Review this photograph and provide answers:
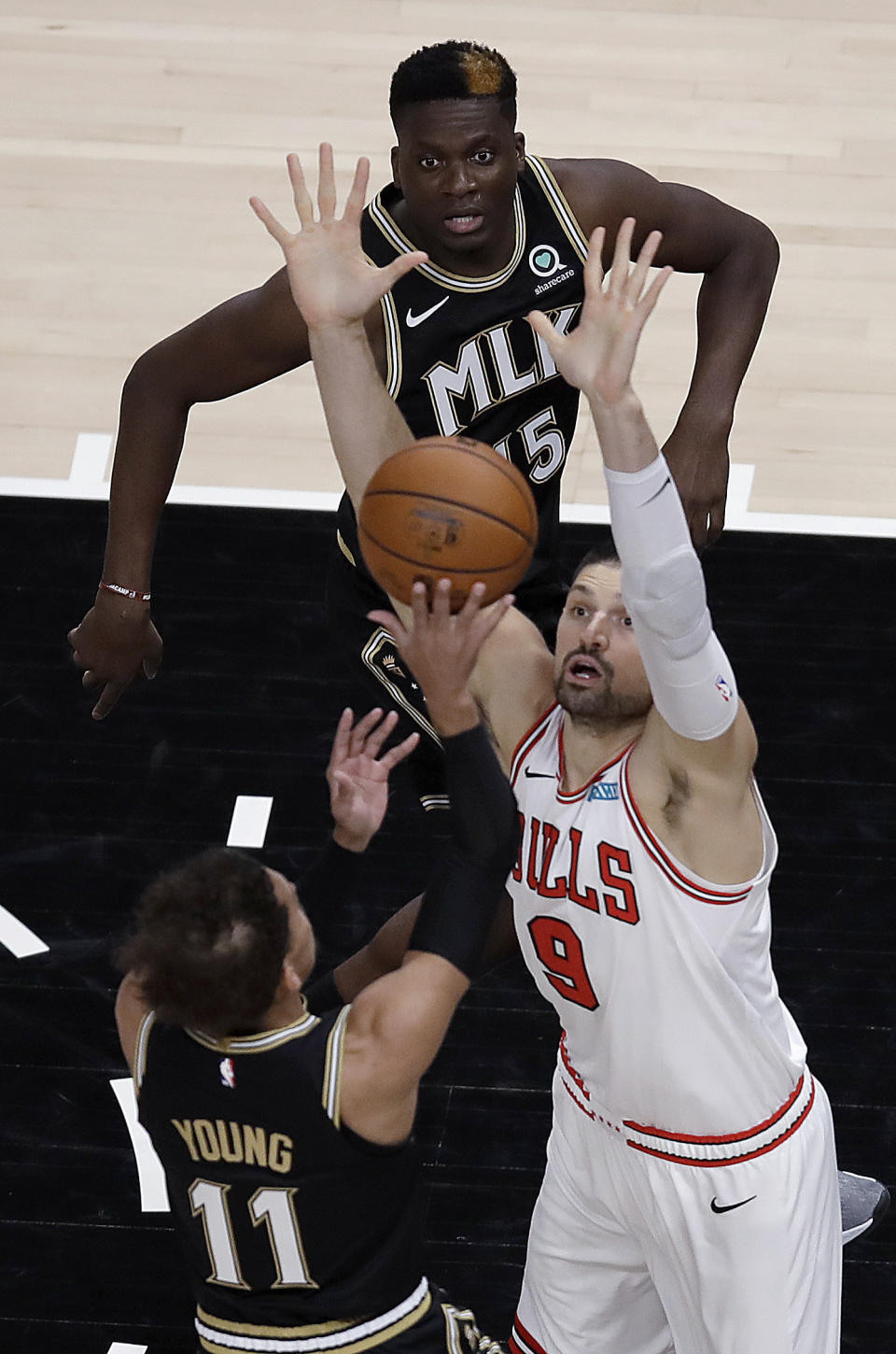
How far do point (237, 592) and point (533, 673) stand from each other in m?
2.72

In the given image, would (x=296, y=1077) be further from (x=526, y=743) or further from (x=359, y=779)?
(x=526, y=743)

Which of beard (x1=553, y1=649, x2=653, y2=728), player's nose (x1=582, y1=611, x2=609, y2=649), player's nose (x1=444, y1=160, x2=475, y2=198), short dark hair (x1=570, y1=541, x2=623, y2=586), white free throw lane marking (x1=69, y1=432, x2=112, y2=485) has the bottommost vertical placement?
white free throw lane marking (x1=69, y1=432, x2=112, y2=485)

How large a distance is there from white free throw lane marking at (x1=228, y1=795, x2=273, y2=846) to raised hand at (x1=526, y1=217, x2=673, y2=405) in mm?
2695

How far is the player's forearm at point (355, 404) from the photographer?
12.9 feet

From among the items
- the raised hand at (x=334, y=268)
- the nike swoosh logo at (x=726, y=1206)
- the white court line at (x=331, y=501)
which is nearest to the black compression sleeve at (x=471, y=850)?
the nike swoosh logo at (x=726, y=1206)

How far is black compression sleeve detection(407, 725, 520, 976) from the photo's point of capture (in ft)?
11.0

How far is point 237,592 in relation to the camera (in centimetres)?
660

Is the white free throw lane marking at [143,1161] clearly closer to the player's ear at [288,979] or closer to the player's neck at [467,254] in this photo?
the player's ear at [288,979]

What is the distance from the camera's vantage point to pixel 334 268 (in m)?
3.92

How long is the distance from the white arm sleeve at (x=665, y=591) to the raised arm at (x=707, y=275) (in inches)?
52.1

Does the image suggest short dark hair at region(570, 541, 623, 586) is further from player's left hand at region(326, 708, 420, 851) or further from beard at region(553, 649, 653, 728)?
player's left hand at region(326, 708, 420, 851)

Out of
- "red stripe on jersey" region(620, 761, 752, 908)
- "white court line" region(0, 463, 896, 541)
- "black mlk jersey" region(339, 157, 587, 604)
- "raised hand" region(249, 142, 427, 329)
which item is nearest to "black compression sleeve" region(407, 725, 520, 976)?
"red stripe on jersey" region(620, 761, 752, 908)

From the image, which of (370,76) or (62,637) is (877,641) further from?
(370,76)

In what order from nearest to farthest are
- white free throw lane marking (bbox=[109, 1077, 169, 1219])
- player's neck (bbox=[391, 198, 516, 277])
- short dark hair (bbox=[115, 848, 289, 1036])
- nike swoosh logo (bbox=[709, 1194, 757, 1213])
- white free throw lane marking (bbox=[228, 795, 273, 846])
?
short dark hair (bbox=[115, 848, 289, 1036]) → nike swoosh logo (bbox=[709, 1194, 757, 1213]) → player's neck (bbox=[391, 198, 516, 277]) → white free throw lane marking (bbox=[109, 1077, 169, 1219]) → white free throw lane marking (bbox=[228, 795, 273, 846])
